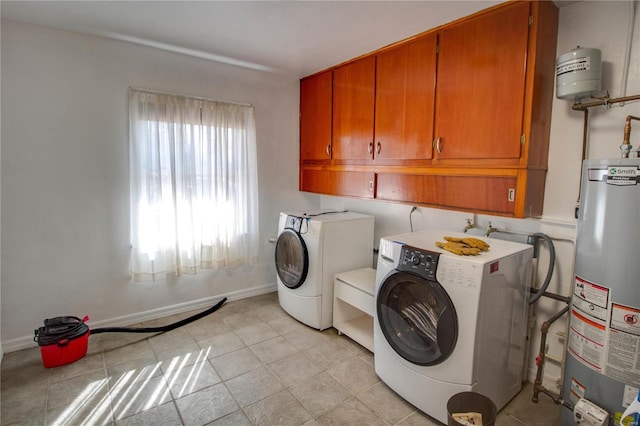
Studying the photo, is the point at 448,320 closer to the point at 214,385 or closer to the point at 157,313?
the point at 214,385

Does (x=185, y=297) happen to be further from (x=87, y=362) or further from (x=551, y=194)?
(x=551, y=194)

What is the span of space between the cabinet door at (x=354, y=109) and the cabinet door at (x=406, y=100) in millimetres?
96

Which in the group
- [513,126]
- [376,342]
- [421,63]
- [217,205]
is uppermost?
[421,63]

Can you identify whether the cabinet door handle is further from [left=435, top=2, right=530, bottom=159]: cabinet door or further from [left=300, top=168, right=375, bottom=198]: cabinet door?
[left=300, top=168, right=375, bottom=198]: cabinet door

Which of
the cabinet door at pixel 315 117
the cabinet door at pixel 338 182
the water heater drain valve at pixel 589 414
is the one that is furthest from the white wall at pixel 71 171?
the water heater drain valve at pixel 589 414

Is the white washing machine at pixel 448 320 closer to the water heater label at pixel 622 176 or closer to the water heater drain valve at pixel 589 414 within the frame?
the water heater drain valve at pixel 589 414

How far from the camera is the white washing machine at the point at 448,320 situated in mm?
1655

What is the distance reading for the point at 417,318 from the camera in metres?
1.89

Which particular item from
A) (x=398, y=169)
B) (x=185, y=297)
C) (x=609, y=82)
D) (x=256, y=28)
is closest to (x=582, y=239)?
(x=609, y=82)

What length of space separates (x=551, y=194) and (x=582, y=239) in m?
0.56

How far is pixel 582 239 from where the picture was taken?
5.09ft

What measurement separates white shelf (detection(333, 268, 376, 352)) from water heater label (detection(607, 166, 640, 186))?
1497 mm

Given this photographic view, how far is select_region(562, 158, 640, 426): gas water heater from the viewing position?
1.35 metres

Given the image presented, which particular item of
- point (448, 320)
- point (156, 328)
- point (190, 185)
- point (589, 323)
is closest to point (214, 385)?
point (156, 328)
